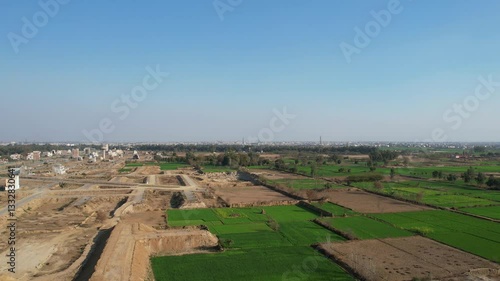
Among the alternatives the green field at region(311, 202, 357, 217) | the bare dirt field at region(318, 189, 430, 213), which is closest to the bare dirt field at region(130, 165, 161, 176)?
the bare dirt field at region(318, 189, 430, 213)

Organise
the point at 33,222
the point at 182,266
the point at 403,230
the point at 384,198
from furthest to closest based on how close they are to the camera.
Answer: the point at 384,198
the point at 33,222
the point at 403,230
the point at 182,266

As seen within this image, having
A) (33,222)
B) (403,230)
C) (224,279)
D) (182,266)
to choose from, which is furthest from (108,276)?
(403,230)

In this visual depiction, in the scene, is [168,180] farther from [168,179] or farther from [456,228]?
[456,228]

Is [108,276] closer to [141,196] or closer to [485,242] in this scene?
[485,242]

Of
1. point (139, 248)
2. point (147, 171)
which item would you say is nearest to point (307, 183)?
point (147, 171)

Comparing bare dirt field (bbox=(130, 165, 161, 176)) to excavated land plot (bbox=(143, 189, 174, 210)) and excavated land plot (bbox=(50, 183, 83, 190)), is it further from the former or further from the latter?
excavated land plot (bbox=(143, 189, 174, 210))

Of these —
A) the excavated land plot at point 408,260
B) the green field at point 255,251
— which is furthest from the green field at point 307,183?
the excavated land plot at point 408,260
